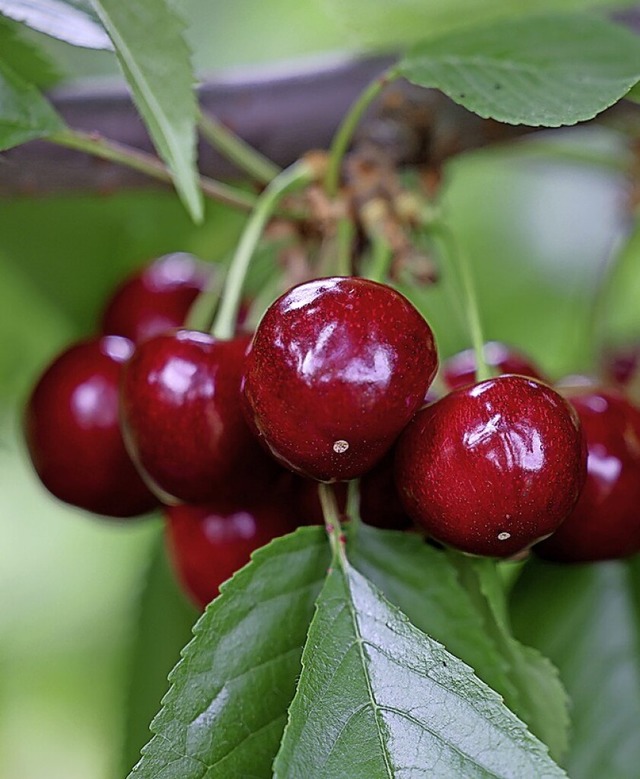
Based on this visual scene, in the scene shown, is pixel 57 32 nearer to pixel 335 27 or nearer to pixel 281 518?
pixel 281 518

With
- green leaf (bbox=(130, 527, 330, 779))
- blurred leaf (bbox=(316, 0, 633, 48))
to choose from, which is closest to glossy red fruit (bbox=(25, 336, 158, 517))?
green leaf (bbox=(130, 527, 330, 779))

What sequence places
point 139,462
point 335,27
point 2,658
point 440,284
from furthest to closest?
1. point 335,27
2. point 2,658
3. point 440,284
4. point 139,462

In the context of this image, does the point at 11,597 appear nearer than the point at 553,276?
Yes

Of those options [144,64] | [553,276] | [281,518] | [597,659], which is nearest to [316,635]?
[281,518]

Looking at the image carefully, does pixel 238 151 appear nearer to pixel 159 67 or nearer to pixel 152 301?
pixel 152 301

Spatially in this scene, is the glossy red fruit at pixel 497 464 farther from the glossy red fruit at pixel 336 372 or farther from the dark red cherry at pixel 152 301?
the dark red cherry at pixel 152 301

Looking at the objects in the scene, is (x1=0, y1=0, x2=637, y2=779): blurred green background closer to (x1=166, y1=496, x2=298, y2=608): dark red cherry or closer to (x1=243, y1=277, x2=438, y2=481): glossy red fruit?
(x1=166, y1=496, x2=298, y2=608): dark red cherry

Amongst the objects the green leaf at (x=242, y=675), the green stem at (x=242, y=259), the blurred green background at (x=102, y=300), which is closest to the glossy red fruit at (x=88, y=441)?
the green stem at (x=242, y=259)
